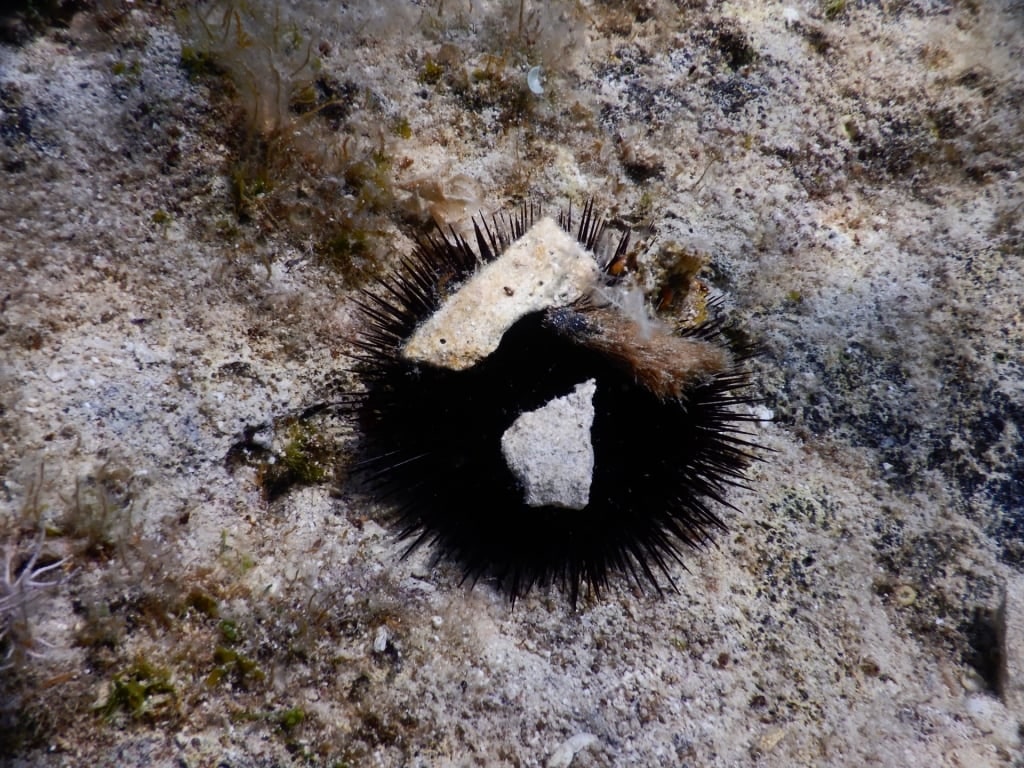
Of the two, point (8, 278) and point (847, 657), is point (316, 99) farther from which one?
point (847, 657)

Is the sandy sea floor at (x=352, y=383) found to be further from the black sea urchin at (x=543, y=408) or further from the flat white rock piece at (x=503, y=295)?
the flat white rock piece at (x=503, y=295)

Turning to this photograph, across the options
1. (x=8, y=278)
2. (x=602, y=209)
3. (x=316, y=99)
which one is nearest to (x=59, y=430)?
(x=8, y=278)

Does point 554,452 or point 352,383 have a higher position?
point 554,452

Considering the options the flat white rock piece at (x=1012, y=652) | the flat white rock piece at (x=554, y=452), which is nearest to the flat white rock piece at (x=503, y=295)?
the flat white rock piece at (x=554, y=452)

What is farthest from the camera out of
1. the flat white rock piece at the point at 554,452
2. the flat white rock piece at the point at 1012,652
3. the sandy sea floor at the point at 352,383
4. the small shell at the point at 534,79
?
the small shell at the point at 534,79


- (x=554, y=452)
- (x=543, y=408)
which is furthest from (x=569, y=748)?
(x=543, y=408)

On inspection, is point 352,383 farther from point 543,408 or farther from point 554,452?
point 554,452

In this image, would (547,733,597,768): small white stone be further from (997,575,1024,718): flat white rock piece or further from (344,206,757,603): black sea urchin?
(997,575,1024,718): flat white rock piece
